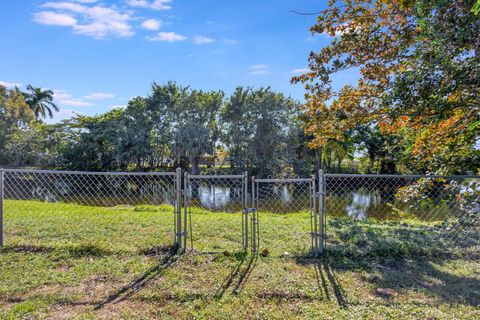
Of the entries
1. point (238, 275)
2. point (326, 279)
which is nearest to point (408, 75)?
point (326, 279)

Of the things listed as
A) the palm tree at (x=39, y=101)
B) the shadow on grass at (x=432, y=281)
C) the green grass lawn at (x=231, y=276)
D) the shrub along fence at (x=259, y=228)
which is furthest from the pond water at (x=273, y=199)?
the palm tree at (x=39, y=101)

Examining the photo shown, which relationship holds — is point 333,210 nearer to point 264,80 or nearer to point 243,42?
point 243,42

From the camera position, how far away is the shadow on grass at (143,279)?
2676 mm

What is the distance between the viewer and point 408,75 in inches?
113

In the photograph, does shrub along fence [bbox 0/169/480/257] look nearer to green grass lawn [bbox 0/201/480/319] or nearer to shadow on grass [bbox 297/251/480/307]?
green grass lawn [bbox 0/201/480/319]

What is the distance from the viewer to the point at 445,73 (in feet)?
8.83

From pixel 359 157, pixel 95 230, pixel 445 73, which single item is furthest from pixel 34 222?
pixel 359 157

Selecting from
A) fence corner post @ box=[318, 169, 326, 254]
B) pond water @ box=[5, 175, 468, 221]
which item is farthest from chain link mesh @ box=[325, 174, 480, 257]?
pond water @ box=[5, 175, 468, 221]

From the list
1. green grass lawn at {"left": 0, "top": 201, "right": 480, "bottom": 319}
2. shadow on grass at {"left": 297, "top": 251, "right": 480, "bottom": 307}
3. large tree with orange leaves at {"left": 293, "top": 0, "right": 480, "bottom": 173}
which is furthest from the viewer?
shadow on grass at {"left": 297, "top": 251, "right": 480, "bottom": 307}

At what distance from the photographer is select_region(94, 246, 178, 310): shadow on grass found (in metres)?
2.68

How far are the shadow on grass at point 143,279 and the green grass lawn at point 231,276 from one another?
1 cm

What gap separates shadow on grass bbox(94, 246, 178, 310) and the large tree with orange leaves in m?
2.65

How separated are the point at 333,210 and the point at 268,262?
6.53 meters

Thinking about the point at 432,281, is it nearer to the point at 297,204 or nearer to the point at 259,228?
the point at 259,228
